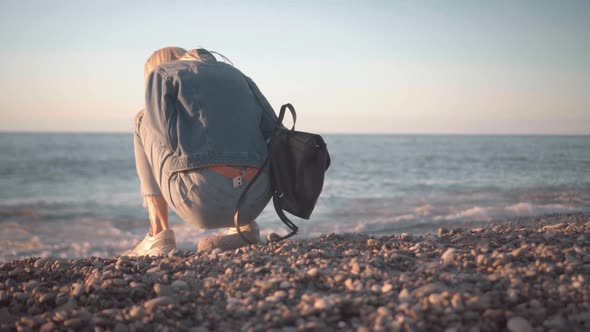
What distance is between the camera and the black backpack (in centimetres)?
292

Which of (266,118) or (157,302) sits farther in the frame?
(266,118)

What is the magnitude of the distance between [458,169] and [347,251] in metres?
13.5

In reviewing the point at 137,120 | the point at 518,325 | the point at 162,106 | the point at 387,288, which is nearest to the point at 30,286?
the point at 162,106

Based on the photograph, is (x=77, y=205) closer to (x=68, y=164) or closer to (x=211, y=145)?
(x=211, y=145)

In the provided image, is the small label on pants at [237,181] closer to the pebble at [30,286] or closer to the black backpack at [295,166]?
the black backpack at [295,166]

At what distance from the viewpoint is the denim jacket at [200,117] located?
111 inches

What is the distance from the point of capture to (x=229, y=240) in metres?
3.28

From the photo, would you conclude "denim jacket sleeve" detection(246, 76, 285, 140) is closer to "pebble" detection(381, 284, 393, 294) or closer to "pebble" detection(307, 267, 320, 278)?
"pebble" detection(307, 267, 320, 278)

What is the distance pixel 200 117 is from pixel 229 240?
3.11ft

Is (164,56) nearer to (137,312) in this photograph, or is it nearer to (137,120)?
(137,120)

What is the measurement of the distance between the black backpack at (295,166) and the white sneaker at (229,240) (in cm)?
33

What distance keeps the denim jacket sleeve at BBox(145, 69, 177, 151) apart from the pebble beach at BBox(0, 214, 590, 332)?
0.79 metres

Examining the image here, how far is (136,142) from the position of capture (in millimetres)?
3379

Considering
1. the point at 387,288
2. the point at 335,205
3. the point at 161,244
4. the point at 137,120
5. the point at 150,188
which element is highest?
the point at 137,120
